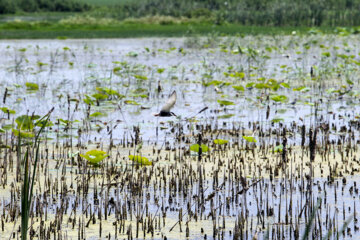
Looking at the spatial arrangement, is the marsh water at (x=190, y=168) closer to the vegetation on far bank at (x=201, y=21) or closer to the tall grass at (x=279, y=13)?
the vegetation on far bank at (x=201, y=21)

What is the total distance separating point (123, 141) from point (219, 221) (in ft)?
9.55

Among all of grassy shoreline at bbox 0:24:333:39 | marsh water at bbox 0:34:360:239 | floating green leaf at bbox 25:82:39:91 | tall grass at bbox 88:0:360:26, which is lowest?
marsh water at bbox 0:34:360:239

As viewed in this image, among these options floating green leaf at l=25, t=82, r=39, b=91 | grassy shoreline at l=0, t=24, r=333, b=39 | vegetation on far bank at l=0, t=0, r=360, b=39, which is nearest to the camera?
floating green leaf at l=25, t=82, r=39, b=91

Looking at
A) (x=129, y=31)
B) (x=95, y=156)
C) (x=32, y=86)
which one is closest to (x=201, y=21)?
(x=129, y=31)

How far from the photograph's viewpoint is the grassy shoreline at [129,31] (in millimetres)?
26578

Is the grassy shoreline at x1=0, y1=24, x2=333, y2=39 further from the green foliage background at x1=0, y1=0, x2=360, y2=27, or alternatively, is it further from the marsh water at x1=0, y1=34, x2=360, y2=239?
the marsh water at x1=0, y1=34, x2=360, y2=239

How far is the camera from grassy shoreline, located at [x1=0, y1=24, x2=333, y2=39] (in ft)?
87.2

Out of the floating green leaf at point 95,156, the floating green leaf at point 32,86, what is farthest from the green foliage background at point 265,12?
the floating green leaf at point 95,156

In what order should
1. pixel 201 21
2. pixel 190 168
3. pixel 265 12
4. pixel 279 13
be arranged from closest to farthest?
pixel 190 168
pixel 279 13
pixel 265 12
pixel 201 21

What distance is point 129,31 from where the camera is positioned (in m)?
30.0

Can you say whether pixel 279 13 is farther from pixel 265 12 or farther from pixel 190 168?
pixel 190 168

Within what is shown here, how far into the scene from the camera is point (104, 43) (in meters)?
23.8

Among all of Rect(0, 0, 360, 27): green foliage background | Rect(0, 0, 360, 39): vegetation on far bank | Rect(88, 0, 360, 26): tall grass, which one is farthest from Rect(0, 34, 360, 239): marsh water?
Rect(88, 0, 360, 26): tall grass

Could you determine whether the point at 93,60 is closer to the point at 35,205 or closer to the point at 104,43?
the point at 104,43
